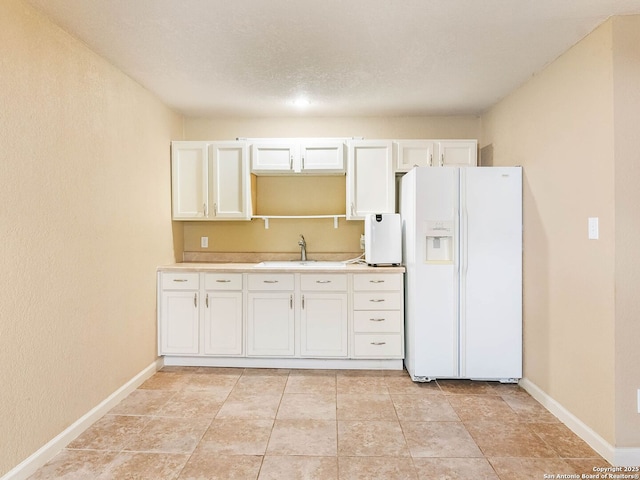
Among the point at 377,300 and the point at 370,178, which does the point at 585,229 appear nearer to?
the point at 377,300

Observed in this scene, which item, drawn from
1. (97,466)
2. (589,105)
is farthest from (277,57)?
(97,466)

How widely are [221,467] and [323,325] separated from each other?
1.57 m

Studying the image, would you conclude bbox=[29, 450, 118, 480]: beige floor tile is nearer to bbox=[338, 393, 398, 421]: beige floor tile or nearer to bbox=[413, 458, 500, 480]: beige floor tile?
bbox=[338, 393, 398, 421]: beige floor tile

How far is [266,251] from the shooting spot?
412 centimetres

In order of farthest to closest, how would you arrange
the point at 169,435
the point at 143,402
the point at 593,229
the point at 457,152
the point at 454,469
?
the point at 457,152
the point at 143,402
the point at 169,435
the point at 593,229
the point at 454,469

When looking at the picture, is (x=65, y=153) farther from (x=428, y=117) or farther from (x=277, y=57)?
(x=428, y=117)

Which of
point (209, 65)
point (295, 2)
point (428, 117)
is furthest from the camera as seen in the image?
point (428, 117)

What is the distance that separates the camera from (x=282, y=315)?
137 inches

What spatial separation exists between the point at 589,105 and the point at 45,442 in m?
3.62

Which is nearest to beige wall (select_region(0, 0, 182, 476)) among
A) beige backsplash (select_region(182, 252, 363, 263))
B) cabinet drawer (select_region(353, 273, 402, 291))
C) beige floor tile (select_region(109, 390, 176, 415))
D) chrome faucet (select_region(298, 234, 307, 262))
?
beige floor tile (select_region(109, 390, 176, 415))

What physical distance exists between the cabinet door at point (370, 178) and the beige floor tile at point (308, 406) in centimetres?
166

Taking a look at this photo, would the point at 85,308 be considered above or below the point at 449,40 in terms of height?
below

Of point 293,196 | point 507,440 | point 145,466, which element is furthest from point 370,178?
point 145,466

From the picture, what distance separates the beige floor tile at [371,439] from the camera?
2.20 meters
